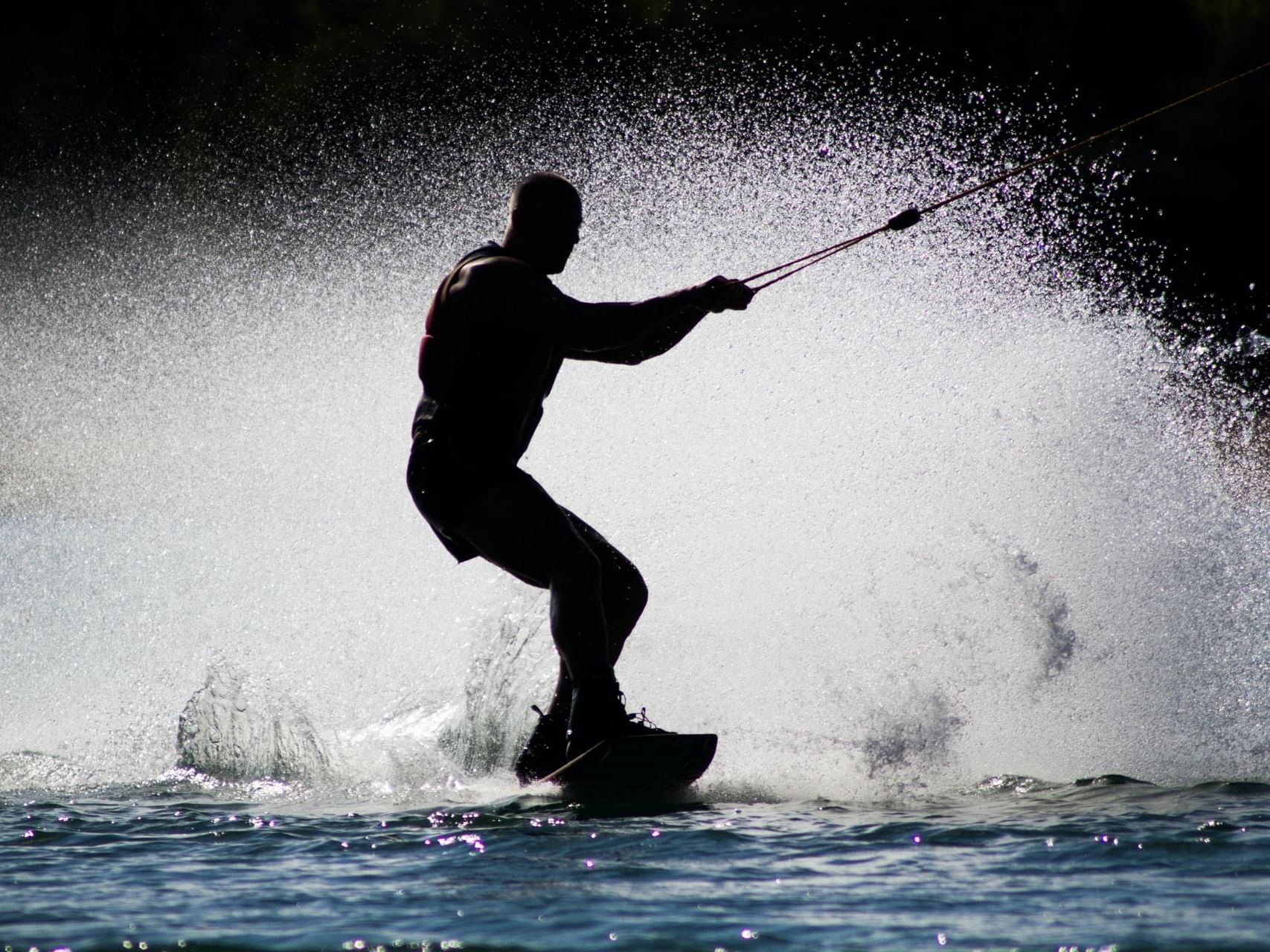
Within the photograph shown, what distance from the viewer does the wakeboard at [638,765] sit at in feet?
13.3

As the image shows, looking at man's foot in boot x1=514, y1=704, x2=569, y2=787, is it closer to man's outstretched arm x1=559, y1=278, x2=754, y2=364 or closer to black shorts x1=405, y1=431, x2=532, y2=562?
black shorts x1=405, y1=431, x2=532, y2=562

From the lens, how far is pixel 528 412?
14.5ft

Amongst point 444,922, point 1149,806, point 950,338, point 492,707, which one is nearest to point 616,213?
point 950,338

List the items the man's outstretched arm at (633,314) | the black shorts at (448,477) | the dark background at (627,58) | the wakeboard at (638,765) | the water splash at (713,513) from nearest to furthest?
the wakeboard at (638,765)
the man's outstretched arm at (633,314)
the black shorts at (448,477)
the water splash at (713,513)
the dark background at (627,58)

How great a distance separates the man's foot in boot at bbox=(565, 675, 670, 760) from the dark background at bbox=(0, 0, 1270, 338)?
17538 millimetres

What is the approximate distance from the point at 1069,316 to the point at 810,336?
1.56 metres

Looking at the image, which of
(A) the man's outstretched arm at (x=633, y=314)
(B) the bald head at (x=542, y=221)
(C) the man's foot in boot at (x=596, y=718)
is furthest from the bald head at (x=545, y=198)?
(C) the man's foot in boot at (x=596, y=718)

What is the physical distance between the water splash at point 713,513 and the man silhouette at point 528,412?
2.11 feet

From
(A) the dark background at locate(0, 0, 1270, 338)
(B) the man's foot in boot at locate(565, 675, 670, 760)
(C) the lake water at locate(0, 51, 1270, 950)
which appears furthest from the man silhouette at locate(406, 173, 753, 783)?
(A) the dark background at locate(0, 0, 1270, 338)

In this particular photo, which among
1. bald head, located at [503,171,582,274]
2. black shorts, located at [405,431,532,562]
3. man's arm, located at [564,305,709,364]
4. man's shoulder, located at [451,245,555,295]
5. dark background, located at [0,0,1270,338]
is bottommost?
black shorts, located at [405,431,532,562]

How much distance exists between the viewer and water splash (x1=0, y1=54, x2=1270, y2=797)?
539 cm

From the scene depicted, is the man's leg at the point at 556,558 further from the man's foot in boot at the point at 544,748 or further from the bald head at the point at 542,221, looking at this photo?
the bald head at the point at 542,221

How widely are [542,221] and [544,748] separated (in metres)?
1.59

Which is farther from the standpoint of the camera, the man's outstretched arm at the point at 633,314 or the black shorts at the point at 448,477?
the black shorts at the point at 448,477
